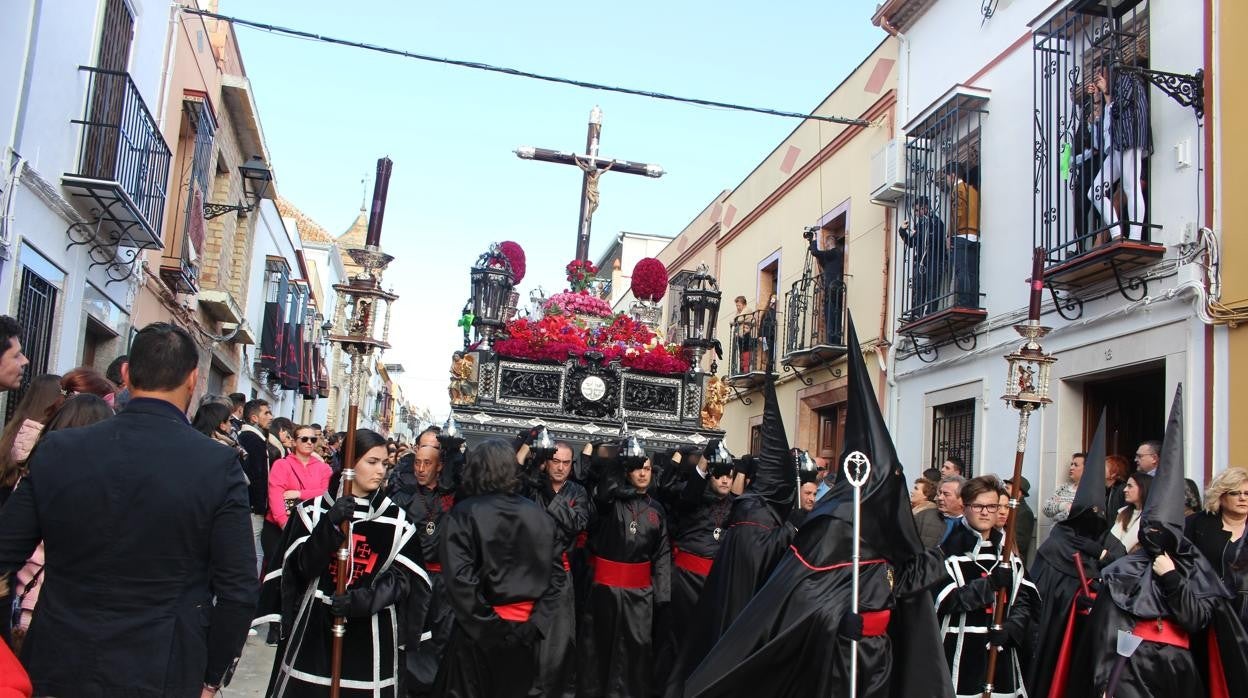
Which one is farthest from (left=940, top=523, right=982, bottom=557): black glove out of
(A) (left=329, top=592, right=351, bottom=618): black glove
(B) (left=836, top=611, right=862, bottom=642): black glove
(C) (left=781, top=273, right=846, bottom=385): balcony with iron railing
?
(C) (left=781, top=273, right=846, bottom=385): balcony with iron railing

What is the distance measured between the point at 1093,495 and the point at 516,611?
3074mm

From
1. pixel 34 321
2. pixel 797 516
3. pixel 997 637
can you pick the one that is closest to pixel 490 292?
pixel 34 321

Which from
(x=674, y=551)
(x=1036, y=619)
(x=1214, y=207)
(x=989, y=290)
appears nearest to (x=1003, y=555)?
(x=1036, y=619)

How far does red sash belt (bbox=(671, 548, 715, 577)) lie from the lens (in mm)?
7270

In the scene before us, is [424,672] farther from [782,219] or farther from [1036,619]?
[782,219]

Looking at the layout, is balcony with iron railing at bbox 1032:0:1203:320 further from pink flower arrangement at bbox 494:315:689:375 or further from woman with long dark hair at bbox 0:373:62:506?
woman with long dark hair at bbox 0:373:62:506

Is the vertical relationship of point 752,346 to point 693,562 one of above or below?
above

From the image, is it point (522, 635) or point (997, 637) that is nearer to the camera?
point (522, 635)

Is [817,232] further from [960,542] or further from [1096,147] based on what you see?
[960,542]

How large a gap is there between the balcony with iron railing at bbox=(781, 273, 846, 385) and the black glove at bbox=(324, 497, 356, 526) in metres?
10.1

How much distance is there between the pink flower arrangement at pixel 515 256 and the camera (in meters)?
10.6

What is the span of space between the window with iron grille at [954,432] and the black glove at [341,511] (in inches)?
316

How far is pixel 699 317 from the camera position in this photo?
10.5 metres

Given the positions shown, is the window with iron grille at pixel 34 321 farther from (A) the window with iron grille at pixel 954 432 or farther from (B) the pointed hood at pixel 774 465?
(A) the window with iron grille at pixel 954 432
